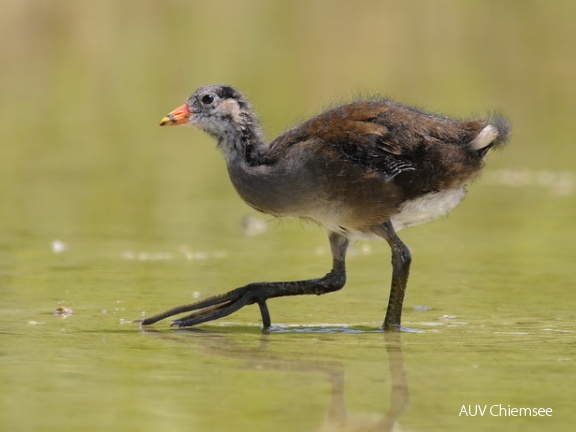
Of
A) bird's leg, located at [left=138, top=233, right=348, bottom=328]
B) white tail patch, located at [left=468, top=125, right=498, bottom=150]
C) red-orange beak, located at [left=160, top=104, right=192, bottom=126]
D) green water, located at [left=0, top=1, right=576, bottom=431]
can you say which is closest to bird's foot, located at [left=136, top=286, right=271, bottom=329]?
bird's leg, located at [left=138, top=233, right=348, bottom=328]

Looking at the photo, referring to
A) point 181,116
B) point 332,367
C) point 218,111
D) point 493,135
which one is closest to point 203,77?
point 181,116

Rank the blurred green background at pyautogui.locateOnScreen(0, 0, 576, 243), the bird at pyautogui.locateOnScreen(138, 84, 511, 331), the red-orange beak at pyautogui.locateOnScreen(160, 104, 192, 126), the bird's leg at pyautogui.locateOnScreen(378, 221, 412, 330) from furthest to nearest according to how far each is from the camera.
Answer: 1. the blurred green background at pyautogui.locateOnScreen(0, 0, 576, 243)
2. the red-orange beak at pyautogui.locateOnScreen(160, 104, 192, 126)
3. the bird at pyautogui.locateOnScreen(138, 84, 511, 331)
4. the bird's leg at pyautogui.locateOnScreen(378, 221, 412, 330)

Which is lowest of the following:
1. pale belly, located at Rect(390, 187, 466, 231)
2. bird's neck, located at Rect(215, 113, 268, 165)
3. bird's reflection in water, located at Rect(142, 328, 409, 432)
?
bird's reflection in water, located at Rect(142, 328, 409, 432)

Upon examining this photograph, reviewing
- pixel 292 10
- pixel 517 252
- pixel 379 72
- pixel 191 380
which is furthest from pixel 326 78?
pixel 191 380

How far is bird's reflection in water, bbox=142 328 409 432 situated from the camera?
554cm

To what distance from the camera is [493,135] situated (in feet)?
27.0

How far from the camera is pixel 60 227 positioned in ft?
36.5

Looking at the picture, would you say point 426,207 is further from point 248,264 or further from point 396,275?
point 248,264

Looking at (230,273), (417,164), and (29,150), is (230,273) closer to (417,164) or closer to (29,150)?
(417,164)

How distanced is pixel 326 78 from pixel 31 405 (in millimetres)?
14946

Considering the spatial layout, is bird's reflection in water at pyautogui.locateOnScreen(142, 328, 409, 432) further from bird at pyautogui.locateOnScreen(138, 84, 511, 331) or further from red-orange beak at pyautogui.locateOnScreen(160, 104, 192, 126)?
red-orange beak at pyautogui.locateOnScreen(160, 104, 192, 126)

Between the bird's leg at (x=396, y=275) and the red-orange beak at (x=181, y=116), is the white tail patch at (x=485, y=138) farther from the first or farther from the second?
the red-orange beak at (x=181, y=116)

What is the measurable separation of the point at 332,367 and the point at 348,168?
174 cm

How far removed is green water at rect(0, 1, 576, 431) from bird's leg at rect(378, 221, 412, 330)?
218mm
